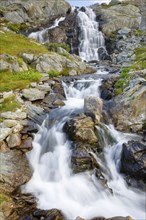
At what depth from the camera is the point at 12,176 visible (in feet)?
41.9

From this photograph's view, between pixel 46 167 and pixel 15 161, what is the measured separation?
160cm

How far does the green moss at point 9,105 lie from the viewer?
1708cm

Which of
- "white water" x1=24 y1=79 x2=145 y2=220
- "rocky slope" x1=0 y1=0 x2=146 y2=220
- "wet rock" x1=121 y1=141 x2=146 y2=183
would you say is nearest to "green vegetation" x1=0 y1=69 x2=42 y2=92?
"rocky slope" x1=0 y1=0 x2=146 y2=220

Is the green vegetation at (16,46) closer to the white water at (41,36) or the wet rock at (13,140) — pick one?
the white water at (41,36)

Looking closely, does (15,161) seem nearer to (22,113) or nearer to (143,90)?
(22,113)

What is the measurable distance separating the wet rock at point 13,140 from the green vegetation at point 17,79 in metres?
6.96

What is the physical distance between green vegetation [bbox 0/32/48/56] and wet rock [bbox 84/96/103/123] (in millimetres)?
15404

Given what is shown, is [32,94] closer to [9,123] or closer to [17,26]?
[9,123]

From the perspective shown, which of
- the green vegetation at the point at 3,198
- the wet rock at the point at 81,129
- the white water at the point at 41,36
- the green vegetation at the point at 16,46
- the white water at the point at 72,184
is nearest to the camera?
the green vegetation at the point at 3,198

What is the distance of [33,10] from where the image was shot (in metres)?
59.4

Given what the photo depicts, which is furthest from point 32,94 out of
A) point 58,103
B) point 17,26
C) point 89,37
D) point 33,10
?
point 33,10

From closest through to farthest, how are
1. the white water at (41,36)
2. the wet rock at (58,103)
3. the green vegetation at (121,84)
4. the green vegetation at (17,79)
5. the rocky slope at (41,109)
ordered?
1. the rocky slope at (41,109)
2. the wet rock at (58,103)
3. the green vegetation at (121,84)
4. the green vegetation at (17,79)
5. the white water at (41,36)

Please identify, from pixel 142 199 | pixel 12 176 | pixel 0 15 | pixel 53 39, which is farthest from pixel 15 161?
pixel 0 15

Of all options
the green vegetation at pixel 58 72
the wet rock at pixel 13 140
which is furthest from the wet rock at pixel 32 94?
the green vegetation at pixel 58 72
